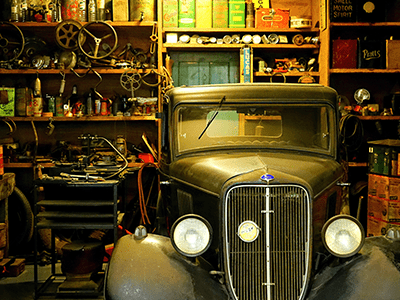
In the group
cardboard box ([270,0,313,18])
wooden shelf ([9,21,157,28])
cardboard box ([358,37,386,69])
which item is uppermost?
cardboard box ([270,0,313,18])

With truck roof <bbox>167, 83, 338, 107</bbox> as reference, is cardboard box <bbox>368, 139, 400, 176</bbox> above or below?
below

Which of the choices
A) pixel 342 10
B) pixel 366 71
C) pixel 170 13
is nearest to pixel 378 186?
pixel 366 71

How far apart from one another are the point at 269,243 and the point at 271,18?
12.4 ft

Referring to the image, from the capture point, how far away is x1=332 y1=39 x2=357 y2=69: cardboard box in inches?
213

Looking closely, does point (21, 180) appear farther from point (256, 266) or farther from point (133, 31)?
point (256, 266)

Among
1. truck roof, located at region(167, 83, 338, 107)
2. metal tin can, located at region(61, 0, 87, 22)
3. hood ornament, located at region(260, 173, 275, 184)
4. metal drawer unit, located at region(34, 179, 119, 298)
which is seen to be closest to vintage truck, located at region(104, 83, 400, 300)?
hood ornament, located at region(260, 173, 275, 184)

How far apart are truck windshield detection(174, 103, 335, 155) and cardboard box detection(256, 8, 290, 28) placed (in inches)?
101

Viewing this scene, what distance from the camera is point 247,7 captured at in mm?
5625

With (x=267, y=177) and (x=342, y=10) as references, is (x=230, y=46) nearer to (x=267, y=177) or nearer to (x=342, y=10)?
Answer: (x=342, y=10)

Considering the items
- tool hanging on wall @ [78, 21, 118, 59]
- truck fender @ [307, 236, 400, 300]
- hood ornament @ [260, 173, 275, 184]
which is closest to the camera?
truck fender @ [307, 236, 400, 300]

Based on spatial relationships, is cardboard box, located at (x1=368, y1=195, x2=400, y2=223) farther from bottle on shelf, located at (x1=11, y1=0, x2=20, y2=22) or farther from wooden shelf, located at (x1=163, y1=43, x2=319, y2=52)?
bottle on shelf, located at (x1=11, y1=0, x2=20, y2=22)

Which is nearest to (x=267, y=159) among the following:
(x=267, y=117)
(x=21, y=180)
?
(x=267, y=117)

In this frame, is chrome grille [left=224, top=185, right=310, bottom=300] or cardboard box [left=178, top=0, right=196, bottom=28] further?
cardboard box [left=178, top=0, right=196, bottom=28]

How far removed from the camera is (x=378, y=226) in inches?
190
